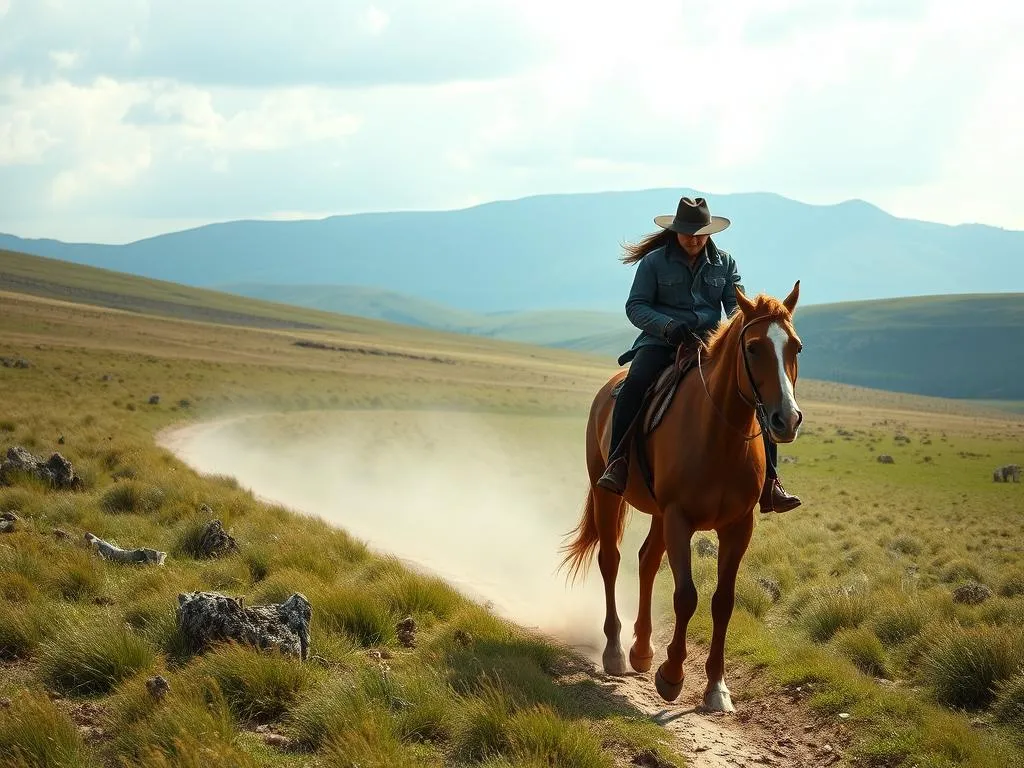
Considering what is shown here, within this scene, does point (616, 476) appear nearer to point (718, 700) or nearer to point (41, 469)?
point (718, 700)

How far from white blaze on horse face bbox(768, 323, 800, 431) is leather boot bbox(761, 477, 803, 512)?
5.72 feet

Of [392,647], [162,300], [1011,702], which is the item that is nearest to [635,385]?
[392,647]

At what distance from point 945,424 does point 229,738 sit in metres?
81.9

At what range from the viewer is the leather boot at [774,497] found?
8719 mm

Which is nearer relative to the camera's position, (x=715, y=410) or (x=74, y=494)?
(x=715, y=410)

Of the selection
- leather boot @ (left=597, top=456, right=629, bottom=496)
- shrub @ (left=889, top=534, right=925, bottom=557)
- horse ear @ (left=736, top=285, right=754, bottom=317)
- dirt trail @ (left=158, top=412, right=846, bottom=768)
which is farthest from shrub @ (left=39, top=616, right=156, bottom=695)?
shrub @ (left=889, top=534, right=925, bottom=557)

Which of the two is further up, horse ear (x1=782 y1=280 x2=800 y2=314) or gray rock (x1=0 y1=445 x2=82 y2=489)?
horse ear (x1=782 y1=280 x2=800 y2=314)

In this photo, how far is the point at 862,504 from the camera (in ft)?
85.3

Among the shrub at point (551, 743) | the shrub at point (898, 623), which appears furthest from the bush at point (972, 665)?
the shrub at point (551, 743)

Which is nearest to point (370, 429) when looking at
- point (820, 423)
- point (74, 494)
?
point (74, 494)

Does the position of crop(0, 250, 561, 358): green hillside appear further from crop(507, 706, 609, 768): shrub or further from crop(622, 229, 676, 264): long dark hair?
crop(507, 706, 609, 768): shrub

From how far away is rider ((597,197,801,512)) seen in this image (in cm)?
923

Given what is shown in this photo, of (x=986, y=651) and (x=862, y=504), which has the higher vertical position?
(x=986, y=651)

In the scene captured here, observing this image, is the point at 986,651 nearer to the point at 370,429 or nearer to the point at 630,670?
the point at 630,670
